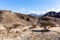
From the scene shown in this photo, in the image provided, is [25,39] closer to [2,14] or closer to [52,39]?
[52,39]

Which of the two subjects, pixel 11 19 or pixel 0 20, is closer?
pixel 0 20

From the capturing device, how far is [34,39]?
18.1m

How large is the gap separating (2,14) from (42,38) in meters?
50.3

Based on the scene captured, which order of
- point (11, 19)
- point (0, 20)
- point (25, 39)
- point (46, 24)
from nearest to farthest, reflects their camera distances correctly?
point (25, 39), point (46, 24), point (0, 20), point (11, 19)

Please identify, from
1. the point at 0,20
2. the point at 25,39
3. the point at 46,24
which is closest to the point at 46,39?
the point at 25,39

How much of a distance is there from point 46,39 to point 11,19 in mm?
48426

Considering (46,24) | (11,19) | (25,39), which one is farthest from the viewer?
(11,19)

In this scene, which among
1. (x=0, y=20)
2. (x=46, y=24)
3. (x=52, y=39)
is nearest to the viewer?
(x=52, y=39)

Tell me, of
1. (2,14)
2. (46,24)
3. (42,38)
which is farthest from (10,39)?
(2,14)

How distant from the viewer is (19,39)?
17.6 metres

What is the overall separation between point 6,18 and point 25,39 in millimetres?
49343

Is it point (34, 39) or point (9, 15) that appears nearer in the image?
point (34, 39)

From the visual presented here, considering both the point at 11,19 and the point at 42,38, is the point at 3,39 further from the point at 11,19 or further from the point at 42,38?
the point at 11,19

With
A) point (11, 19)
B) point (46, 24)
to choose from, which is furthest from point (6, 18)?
point (46, 24)
